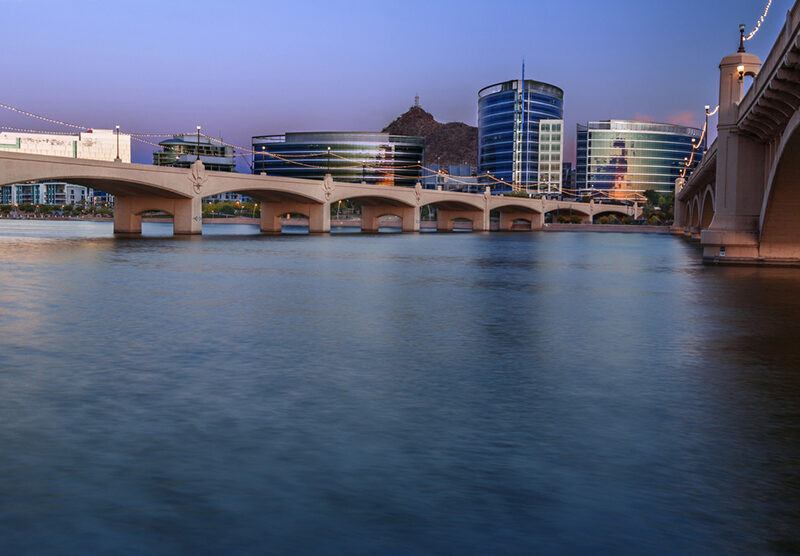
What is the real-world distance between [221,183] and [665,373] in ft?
232

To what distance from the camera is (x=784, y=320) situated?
19.0 meters

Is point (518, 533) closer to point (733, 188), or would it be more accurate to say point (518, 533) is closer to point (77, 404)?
point (77, 404)

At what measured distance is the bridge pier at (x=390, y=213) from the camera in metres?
116

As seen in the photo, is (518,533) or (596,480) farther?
(596,480)

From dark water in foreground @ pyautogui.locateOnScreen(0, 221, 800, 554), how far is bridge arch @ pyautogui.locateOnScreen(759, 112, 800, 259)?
484 inches

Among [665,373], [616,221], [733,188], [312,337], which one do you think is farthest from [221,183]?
[616,221]

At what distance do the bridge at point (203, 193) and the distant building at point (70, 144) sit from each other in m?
2.29

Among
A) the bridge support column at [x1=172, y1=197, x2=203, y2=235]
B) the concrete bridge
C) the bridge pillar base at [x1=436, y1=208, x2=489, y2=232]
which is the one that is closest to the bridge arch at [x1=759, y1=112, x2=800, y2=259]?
the concrete bridge

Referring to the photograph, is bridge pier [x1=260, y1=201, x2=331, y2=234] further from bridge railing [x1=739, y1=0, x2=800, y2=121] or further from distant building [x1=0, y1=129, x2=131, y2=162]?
bridge railing [x1=739, y1=0, x2=800, y2=121]

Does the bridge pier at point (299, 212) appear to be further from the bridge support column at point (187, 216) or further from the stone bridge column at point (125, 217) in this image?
the stone bridge column at point (125, 217)

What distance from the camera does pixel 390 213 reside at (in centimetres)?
11719

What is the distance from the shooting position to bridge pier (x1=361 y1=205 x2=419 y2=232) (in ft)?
380

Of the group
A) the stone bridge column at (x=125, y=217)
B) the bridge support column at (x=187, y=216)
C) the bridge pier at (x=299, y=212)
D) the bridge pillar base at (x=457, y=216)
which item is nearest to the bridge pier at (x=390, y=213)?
the bridge pillar base at (x=457, y=216)

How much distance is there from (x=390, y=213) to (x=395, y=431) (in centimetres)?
10942
